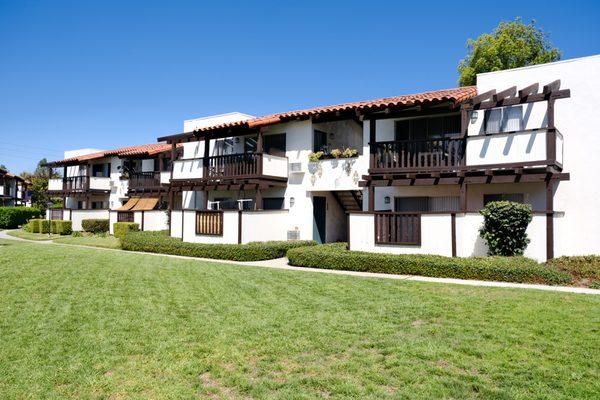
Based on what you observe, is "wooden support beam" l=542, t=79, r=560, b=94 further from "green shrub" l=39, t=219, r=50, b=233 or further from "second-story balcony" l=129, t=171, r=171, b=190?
"green shrub" l=39, t=219, r=50, b=233

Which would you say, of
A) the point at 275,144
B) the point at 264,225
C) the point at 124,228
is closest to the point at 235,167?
the point at 275,144

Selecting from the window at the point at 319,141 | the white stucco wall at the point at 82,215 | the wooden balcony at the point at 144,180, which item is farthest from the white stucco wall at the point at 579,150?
the white stucco wall at the point at 82,215

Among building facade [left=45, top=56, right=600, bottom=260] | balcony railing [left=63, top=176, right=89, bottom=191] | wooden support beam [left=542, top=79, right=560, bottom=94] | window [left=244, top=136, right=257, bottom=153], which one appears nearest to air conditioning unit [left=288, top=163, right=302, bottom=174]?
building facade [left=45, top=56, right=600, bottom=260]

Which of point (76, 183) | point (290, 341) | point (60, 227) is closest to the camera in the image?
point (290, 341)

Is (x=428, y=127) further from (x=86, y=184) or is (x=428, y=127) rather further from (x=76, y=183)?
(x=76, y=183)

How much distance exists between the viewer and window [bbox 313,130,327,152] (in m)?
22.0

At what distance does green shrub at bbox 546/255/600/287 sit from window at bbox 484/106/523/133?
5.44m

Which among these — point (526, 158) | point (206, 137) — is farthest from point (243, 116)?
point (526, 158)

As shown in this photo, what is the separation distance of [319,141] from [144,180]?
670 inches

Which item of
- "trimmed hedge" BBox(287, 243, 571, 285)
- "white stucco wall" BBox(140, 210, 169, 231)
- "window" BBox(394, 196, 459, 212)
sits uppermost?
"window" BBox(394, 196, 459, 212)

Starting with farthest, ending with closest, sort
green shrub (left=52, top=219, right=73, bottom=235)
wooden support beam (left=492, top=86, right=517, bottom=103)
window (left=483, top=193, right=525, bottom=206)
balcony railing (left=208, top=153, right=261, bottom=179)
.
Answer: green shrub (left=52, top=219, right=73, bottom=235), balcony railing (left=208, top=153, right=261, bottom=179), window (left=483, top=193, right=525, bottom=206), wooden support beam (left=492, top=86, right=517, bottom=103)

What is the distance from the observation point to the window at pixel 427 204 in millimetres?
18094

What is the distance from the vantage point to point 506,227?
14.2 m

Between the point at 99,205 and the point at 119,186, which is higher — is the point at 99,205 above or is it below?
below
